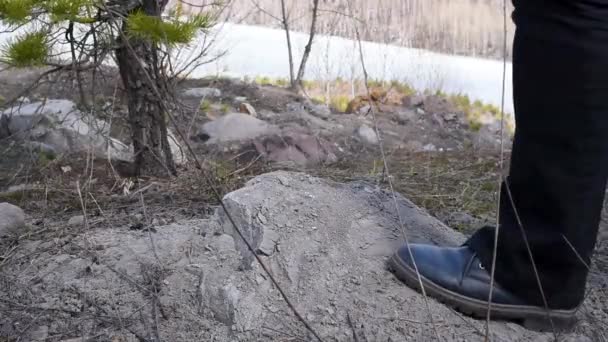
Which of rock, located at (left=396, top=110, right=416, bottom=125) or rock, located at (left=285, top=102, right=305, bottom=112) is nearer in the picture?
rock, located at (left=285, top=102, right=305, bottom=112)

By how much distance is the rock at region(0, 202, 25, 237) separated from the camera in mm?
2367

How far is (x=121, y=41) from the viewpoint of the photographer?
3.10 metres

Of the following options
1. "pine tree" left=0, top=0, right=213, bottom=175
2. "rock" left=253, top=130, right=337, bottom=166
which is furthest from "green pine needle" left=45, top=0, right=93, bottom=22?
"rock" left=253, top=130, right=337, bottom=166

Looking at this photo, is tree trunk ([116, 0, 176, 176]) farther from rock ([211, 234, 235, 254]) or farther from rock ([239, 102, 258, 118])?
rock ([239, 102, 258, 118])

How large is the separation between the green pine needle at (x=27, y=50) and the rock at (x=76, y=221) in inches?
23.7

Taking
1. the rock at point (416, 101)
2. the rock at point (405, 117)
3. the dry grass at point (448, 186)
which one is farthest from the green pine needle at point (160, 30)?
the rock at point (416, 101)

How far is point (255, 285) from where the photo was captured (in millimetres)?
1699

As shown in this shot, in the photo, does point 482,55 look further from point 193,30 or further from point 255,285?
point 255,285

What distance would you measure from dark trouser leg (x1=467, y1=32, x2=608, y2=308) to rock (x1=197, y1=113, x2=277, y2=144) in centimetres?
417

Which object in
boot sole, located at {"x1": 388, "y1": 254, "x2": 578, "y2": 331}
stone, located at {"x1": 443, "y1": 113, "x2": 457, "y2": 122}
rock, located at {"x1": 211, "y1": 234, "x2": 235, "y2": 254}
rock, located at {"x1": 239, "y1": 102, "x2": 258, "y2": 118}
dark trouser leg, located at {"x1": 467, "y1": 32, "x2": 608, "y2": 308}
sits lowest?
stone, located at {"x1": 443, "y1": 113, "x2": 457, "y2": 122}

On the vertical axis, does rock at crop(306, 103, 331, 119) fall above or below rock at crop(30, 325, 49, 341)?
below

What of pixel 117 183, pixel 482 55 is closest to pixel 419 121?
pixel 482 55

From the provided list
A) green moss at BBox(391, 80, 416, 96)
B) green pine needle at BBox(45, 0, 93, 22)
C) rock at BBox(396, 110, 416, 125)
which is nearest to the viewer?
green pine needle at BBox(45, 0, 93, 22)

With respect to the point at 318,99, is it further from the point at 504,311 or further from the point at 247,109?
the point at 504,311
